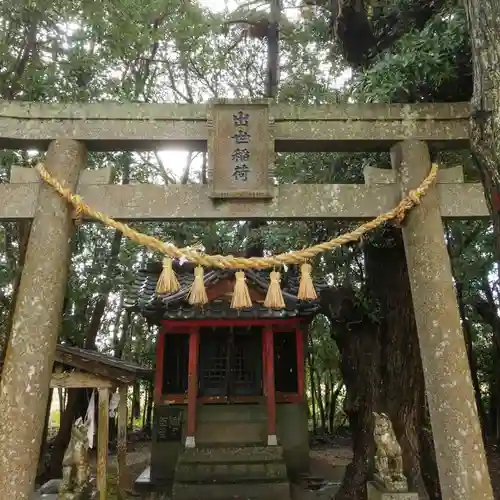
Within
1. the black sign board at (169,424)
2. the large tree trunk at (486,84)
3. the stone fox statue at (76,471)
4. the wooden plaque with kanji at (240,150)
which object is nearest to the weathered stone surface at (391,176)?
the wooden plaque with kanji at (240,150)

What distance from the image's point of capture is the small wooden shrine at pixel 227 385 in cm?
920

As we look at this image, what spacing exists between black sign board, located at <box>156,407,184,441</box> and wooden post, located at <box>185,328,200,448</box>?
108 centimetres

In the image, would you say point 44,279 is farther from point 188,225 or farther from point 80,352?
point 188,225

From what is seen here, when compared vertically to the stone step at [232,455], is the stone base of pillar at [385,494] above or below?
below

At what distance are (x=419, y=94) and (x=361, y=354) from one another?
13.0 feet

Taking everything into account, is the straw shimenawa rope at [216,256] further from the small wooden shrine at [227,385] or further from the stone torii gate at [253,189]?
the small wooden shrine at [227,385]

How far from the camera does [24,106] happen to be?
4.39m

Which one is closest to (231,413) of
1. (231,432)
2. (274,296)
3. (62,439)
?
(231,432)

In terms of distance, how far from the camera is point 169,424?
10.6m

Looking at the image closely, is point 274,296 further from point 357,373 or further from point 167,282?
point 357,373

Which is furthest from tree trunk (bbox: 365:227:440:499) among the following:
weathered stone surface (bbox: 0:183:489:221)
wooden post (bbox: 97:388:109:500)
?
wooden post (bbox: 97:388:109:500)

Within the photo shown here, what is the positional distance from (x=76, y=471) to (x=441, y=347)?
17.4ft

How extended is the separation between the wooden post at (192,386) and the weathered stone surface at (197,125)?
6.14m

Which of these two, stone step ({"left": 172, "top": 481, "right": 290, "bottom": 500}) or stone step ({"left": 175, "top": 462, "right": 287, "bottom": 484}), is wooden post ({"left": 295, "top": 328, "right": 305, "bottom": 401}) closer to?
stone step ({"left": 175, "top": 462, "right": 287, "bottom": 484})
